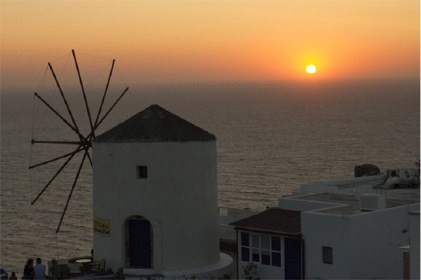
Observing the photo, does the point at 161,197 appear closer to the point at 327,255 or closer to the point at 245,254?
the point at 245,254

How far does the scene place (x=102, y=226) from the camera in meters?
33.0

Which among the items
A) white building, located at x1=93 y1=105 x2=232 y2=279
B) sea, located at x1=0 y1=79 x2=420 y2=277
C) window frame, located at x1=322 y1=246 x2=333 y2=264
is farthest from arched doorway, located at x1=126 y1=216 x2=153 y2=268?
sea, located at x1=0 y1=79 x2=420 y2=277

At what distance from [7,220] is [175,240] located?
48.0 meters

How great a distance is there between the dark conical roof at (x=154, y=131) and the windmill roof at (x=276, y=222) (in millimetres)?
3150

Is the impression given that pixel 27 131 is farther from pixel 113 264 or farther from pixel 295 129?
pixel 113 264

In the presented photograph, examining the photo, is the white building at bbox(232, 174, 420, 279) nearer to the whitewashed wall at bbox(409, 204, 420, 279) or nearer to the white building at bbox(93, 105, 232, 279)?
the whitewashed wall at bbox(409, 204, 420, 279)

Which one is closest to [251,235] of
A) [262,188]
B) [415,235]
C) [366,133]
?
[415,235]

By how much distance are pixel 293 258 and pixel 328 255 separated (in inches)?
52.4

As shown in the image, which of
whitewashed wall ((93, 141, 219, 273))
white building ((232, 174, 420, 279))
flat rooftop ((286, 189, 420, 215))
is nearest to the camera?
white building ((232, 174, 420, 279))

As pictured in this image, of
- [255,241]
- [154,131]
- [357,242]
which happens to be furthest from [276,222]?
[154,131]

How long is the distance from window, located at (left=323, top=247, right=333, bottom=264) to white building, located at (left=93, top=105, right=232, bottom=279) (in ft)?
15.2

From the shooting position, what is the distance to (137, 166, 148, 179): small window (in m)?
32.2

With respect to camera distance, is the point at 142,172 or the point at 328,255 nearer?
the point at 328,255

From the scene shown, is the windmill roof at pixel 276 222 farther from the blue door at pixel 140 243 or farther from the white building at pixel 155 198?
the blue door at pixel 140 243
